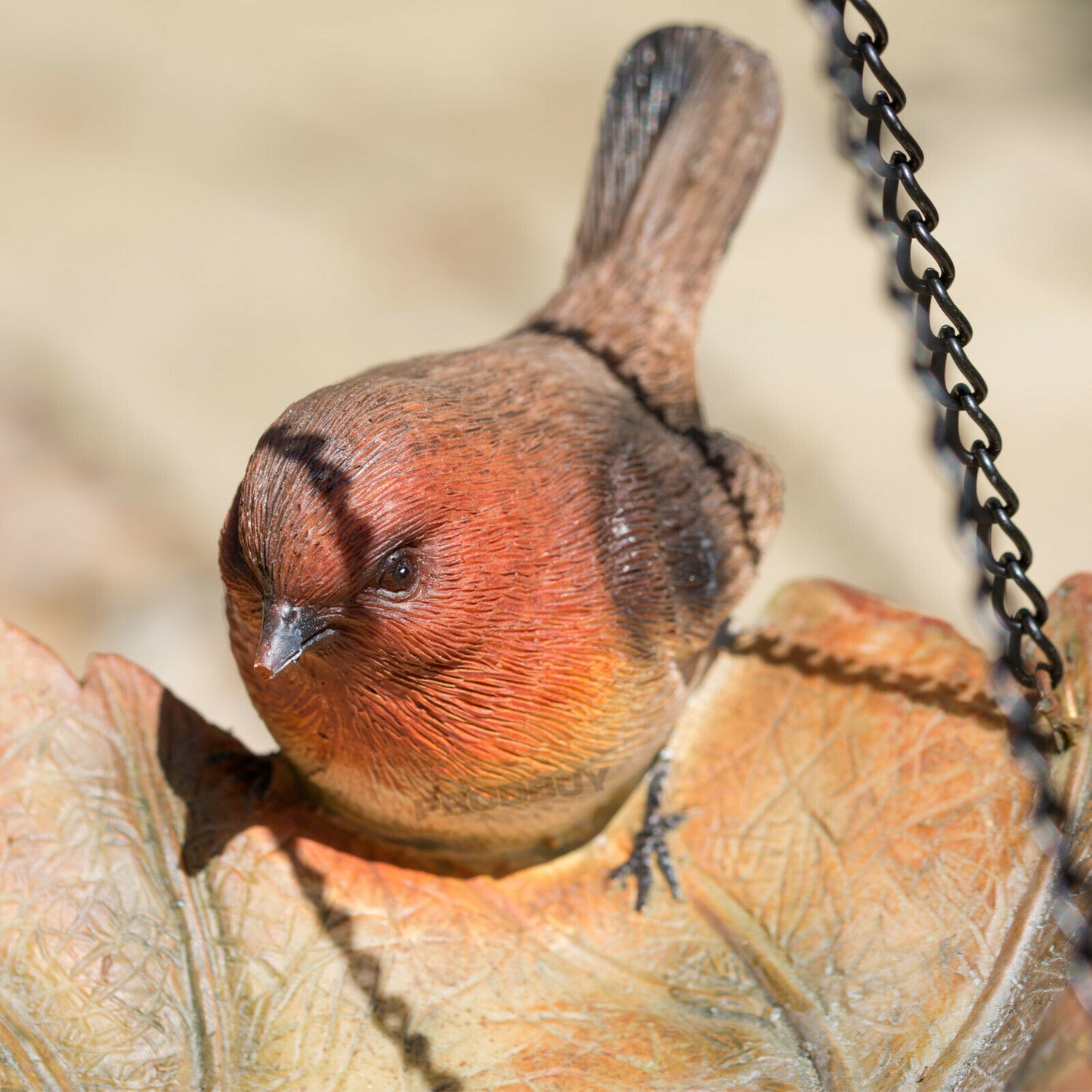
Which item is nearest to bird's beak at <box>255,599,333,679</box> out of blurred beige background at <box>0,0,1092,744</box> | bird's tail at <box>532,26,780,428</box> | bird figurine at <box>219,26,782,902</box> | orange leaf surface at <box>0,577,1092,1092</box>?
bird figurine at <box>219,26,782,902</box>

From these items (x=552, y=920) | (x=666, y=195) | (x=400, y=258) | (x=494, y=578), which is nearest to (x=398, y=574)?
(x=494, y=578)

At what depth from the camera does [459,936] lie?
1684mm

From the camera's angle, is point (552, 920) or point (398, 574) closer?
point (398, 574)

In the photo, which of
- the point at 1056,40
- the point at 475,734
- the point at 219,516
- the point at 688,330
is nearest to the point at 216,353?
the point at 219,516

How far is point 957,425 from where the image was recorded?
134 cm

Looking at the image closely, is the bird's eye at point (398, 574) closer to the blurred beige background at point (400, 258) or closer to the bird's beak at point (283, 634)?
the bird's beak at point (283, 634)

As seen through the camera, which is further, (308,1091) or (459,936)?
(459,936)

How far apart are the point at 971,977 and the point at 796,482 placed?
2539mm

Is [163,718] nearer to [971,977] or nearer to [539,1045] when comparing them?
[539,1045]

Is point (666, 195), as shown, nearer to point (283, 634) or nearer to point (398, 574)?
point (398, 574)

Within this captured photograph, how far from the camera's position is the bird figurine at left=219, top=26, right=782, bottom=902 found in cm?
137

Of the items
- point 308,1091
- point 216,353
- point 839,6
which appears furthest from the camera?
point 216,353

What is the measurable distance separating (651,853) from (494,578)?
0.57 metres

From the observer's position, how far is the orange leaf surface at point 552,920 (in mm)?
1494
